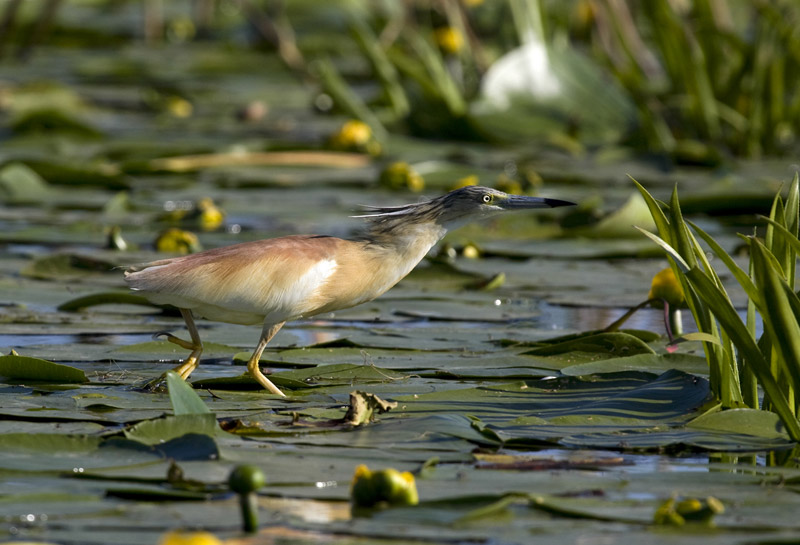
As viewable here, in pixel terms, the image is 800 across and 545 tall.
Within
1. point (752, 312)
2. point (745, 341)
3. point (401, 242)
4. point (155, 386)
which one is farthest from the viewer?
point (401, 242)

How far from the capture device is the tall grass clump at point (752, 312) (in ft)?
9.66

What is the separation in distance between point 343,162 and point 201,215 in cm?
198

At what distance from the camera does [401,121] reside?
9094 mm

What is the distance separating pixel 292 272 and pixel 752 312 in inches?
51.5

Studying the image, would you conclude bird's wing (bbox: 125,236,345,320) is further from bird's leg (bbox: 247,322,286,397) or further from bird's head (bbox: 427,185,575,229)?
bird's head (bbox: 427,185,575,229)

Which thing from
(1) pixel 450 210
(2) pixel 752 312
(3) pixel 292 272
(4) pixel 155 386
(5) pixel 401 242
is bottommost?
(4) pixel 155 386

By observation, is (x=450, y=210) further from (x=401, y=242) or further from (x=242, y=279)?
(x=242, y=279)

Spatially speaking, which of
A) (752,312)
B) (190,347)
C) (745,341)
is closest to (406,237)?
(190,347)

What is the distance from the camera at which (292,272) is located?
12.0 ft

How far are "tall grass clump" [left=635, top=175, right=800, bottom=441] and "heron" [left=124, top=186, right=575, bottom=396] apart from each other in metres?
0.76

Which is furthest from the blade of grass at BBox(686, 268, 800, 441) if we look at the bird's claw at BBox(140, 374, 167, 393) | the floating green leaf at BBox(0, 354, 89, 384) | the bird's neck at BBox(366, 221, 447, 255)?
the floating green leaf at BBox(0, 354, 89, 384)

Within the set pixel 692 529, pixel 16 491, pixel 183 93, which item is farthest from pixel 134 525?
pixel 183 93

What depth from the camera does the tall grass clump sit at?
2.94 meters

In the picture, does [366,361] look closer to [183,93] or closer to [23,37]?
[183,93]
